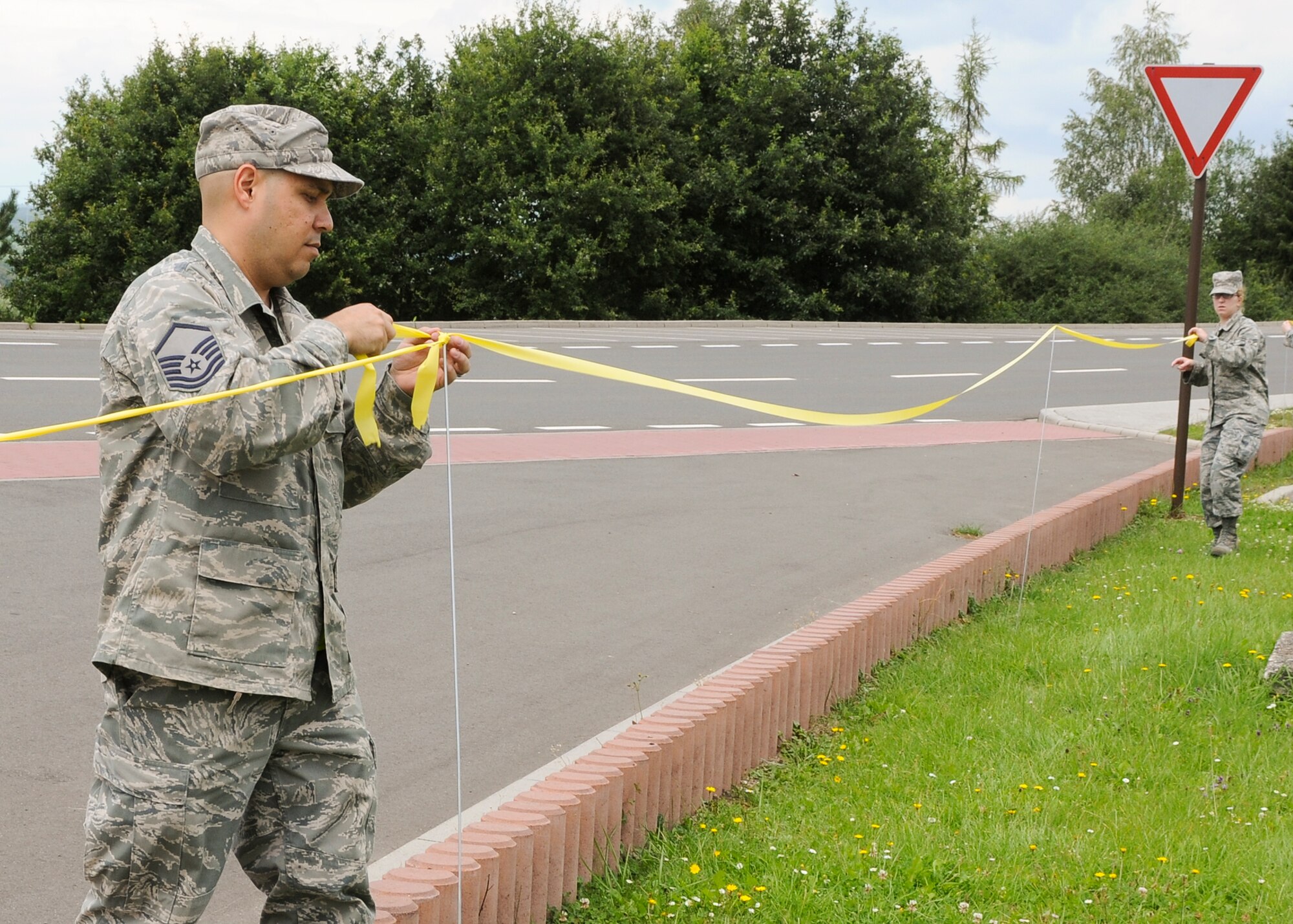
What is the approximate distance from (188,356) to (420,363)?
0.70 meters

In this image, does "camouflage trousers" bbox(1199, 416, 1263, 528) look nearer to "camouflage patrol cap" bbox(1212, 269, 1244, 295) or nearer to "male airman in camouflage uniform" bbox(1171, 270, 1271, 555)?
"male airman in camouflage uniform" bbox(1171, 270, 1271, 555)

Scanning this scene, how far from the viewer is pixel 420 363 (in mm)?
3145

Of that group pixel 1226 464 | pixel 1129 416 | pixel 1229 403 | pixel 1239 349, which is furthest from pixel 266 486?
pixel 1129 416

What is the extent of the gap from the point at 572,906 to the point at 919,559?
19.1ft

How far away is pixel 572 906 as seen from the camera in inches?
153

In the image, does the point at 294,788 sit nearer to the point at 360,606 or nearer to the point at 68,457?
the point at 360,606

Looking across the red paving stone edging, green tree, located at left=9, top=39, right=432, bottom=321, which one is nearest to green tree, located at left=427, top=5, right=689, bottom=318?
green tree, located at left=9, top=39, right=432, bottom=321

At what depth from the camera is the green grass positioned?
4.00 m

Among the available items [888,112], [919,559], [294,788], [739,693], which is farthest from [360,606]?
[888,112]

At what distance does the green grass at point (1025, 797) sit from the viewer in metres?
4.00

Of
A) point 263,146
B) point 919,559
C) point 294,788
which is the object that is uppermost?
point 263,146

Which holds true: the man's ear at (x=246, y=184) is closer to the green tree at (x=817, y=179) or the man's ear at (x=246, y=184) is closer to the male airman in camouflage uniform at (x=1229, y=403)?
the male airman in camouflage uniform at (x=1229, y=403)

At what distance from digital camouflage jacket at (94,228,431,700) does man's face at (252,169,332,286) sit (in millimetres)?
74

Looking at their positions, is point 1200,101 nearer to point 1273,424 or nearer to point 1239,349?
point 1239,349
